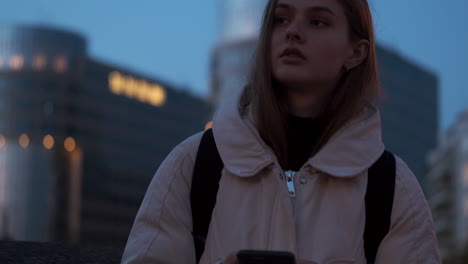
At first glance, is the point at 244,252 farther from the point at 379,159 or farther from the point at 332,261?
the point at 379,159

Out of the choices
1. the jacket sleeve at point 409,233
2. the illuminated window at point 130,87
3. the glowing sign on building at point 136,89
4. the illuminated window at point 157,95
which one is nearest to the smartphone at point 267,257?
the jacket sleeve at point 409,233

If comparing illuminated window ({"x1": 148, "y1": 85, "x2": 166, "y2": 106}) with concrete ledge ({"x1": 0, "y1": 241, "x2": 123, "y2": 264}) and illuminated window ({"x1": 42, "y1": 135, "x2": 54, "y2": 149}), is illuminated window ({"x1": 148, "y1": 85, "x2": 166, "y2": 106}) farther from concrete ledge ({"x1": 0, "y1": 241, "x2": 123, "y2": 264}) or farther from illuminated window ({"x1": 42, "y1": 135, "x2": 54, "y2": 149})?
concrete ledge ({"x1": 0, "y1": 241, "x2": 123, "y2": 264})

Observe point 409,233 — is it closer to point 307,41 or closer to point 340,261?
point 340,261

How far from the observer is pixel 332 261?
2805mm

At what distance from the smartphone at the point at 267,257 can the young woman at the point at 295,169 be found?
0.22m

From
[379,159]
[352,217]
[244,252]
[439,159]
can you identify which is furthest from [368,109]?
[439,159]

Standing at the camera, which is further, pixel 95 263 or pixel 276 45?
pixel 95 263

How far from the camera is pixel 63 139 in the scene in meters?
100

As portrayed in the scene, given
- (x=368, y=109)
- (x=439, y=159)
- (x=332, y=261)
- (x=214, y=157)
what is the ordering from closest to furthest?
(x=332, y=261) → (x=214, y=157) → (x=368, y=109) → (x=439, y=159)

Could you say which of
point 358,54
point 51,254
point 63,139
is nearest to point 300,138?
point 358,54

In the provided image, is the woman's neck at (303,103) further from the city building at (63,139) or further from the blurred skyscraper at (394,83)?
the blurred skyscraper at (394,83)

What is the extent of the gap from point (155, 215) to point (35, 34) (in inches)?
3921

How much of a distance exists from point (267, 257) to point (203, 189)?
59 centimetres

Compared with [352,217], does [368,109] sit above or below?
above
